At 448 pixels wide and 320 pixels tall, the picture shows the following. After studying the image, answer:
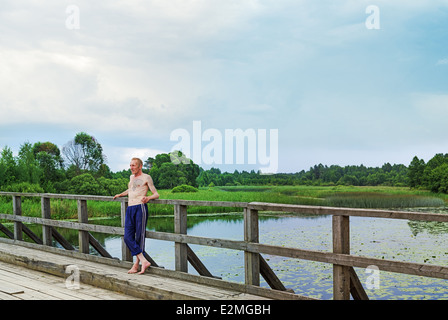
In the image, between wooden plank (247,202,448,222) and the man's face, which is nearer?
wooden plank (247,202,448,222)

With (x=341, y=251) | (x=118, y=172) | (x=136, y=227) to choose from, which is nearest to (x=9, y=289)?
(x=136, y=227)

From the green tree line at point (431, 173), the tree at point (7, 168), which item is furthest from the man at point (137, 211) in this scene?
the green tree line at point (431, 173)

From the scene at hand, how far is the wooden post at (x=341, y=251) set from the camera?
14.4 feet

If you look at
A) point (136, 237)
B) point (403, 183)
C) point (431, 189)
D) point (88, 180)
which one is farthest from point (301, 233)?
point (403, 183)

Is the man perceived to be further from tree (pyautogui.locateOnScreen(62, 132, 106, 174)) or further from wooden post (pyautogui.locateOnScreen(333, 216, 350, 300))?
tree (pyautogui.locateOnScreen(62, 132, 106, 174))

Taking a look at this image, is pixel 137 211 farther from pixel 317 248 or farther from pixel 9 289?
pixel 317 248

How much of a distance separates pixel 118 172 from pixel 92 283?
56.4 metres

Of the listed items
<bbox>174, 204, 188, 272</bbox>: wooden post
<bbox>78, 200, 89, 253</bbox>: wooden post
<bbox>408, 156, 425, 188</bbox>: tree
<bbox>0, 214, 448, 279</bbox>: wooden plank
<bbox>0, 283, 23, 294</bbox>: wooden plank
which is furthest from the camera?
<bbox>408, 156, 425, 188</bbox>: tree

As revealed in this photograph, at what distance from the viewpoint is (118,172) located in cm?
6094

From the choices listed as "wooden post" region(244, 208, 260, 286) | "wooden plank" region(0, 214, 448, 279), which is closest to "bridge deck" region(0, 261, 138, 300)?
"wooden plank" region(0, 214, 448, 279)

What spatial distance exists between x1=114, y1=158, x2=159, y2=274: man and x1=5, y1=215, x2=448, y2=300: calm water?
17.3 feet

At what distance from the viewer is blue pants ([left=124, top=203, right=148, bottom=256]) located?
5840 millimetres

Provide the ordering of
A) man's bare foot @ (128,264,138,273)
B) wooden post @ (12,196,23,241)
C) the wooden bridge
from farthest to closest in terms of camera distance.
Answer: wooden post @ (12,196,23,241) < man's bare foot @ (128,264,138,273) < the wooden bridge
